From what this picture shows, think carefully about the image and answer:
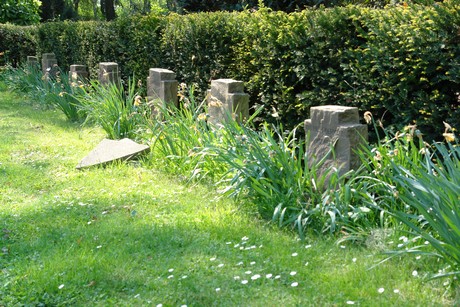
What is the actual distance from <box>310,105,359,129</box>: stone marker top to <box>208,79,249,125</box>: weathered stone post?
62.0 inches

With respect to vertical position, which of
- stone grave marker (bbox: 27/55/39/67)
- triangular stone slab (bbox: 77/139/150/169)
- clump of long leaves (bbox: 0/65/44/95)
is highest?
triangular stone slab (bbox: 77/139/150/169)

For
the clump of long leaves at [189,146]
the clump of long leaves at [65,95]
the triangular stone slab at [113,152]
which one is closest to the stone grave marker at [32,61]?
the clump of long leaves at [65,95]

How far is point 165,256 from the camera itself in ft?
15.9

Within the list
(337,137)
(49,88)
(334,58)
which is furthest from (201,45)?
(49,88)

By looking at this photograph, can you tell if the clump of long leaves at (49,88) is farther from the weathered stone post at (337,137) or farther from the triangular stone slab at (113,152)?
the weathered stone post at (337,137)

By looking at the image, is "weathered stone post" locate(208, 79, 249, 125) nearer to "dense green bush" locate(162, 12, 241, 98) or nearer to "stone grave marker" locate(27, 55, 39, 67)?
"dense green bush" locate(162, 12, 241, 98)

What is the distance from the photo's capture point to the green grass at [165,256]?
411 centimetres

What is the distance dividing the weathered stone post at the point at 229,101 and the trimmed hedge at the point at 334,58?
35 centimetres

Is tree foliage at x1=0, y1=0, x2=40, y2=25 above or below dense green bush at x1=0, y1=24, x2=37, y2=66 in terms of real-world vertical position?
above

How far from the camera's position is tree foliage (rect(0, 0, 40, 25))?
22.9 metres

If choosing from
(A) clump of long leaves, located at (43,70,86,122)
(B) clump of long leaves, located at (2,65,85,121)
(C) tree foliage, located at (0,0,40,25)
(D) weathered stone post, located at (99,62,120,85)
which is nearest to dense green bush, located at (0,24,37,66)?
(B) clump of long leaves, located at (2,65,85,121)

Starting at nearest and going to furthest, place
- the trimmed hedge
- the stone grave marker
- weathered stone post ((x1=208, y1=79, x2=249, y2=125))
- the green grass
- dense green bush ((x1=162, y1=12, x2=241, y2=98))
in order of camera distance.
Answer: the green grass → the trimmed hedge → weathered stone post ((x1=208, y1=79, x2=249, y2=125)) → dense green bush ((x1=162, y1=12, x2=241, y2=98)) → the stone grave marker

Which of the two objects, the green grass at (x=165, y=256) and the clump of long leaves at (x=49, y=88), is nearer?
the green grass at (x=165, y=256)

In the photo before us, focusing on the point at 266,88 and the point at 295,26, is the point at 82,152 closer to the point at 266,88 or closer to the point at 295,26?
the point at 266,88
